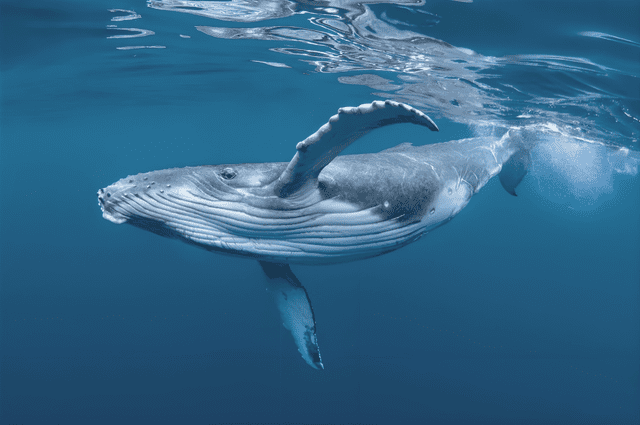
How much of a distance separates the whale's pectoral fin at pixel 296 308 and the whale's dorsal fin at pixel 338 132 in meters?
1.52

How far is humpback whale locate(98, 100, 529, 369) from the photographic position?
10.1 feet

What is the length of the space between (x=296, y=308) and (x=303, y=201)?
1745 millimetres

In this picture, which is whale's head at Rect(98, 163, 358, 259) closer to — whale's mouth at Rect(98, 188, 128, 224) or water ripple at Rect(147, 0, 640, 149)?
whale's mouth at Rect(98, 188, 128, 224)

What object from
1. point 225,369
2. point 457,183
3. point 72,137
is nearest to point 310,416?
point 225,369

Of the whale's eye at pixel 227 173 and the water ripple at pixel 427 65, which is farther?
the water ripple at pixel 427 65

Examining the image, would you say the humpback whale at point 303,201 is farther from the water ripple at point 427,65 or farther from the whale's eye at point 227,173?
the water ripple at point 427,65

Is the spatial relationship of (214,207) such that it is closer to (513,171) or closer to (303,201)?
(303,201)

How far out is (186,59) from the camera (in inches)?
546

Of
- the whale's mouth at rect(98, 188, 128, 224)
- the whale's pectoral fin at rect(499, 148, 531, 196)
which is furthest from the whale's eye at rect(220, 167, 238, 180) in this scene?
the whale's pectoral fin at rect(499, 148, 531, 196)

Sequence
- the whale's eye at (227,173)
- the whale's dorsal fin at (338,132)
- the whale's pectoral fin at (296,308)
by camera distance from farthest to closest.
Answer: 1. the whale's pectoral fin at (296,308)
2. the whale's eye at (227,173)
3. the whale's dorsal fin at (338,132)

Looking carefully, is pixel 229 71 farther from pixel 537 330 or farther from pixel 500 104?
pixel 537 330

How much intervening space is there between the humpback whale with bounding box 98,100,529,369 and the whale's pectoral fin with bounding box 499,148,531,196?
4.03m

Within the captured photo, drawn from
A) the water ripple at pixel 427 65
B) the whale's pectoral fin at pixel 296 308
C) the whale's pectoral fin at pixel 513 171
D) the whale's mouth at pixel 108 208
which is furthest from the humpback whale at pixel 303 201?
the water ripple at pixel 427 65

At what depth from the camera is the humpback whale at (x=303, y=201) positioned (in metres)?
3.08
